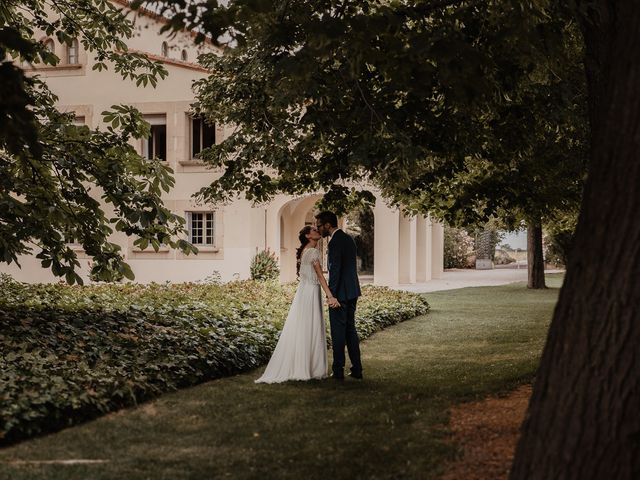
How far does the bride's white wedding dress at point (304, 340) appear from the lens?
8.87 meters

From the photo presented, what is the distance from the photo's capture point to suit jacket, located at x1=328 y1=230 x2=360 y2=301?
8602mm

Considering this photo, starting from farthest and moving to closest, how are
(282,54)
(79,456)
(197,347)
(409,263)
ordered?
(409,263), (197,347), (282,54), (79,456)

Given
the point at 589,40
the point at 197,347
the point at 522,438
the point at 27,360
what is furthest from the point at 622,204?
the point at 197,347

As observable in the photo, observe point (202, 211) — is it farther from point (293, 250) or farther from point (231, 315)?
point (231, 315)

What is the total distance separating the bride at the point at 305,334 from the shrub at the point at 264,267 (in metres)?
14.6

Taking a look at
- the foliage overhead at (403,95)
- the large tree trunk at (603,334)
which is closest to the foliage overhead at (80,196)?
the foliage overhead at (403,95)

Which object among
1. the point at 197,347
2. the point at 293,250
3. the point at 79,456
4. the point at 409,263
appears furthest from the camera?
the point at 409,263

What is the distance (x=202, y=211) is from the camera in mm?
25578

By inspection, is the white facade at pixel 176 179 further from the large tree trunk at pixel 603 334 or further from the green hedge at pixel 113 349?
the large tree trunk at pixel 603 334

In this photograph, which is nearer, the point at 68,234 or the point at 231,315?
the point at 68,234

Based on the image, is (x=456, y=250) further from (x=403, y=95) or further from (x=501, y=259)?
(x=403, y=95)

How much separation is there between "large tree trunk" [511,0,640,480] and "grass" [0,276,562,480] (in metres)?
1.52

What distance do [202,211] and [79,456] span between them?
2026 cm

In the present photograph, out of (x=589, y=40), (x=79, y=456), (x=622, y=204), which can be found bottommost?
(x=79, y=456)
